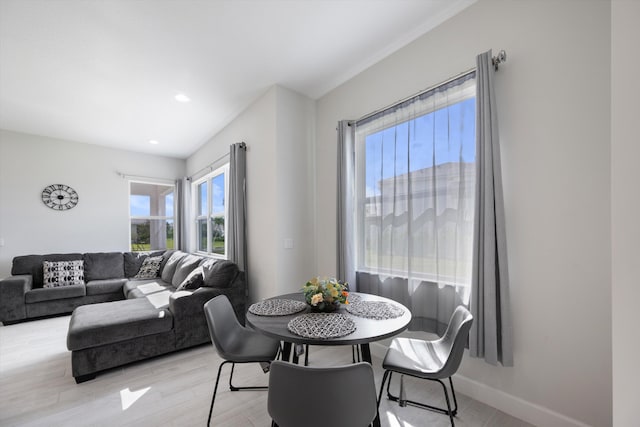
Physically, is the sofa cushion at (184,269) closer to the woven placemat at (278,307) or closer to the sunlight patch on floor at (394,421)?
the woven placemat at (278,307)

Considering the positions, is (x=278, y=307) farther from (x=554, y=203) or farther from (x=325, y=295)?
(x=554, y=203)

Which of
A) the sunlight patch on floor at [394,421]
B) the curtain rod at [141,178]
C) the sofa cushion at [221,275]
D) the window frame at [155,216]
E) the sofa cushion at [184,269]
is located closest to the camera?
the sunlight patch on floor at [394,421]

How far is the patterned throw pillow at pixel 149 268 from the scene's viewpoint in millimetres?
4750

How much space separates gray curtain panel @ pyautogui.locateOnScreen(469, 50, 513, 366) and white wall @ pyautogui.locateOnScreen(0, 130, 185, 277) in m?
5.99

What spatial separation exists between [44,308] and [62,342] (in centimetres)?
126

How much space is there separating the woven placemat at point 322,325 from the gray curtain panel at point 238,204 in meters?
2.09

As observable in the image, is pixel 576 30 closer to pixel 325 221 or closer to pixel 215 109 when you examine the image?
pixel 325 221

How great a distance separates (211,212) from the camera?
16.2 ft

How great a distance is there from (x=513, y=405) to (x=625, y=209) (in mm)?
1469

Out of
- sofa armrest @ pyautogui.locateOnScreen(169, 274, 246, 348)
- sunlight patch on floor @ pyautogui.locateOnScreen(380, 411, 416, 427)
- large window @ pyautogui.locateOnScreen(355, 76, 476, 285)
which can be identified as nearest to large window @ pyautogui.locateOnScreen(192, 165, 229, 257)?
sofa armrest @ pyautogui.locateOnScreen(169, 274, 246, 348)

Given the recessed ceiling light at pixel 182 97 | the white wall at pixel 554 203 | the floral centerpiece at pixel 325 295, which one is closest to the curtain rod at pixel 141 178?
the recessed ceiling light at pixel 182 97

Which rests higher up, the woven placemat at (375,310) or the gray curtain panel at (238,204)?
the gray curtain panel at (238,204)

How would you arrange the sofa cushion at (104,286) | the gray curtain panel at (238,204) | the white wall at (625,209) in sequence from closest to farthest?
the white wall at (625,209) < the gray curtain panel at (238,204) < the sofa cushion at (104,286)

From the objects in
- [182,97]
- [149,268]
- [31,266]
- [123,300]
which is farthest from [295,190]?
[31,266]
